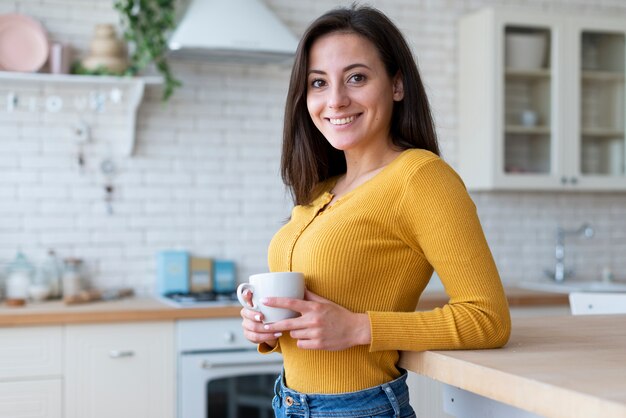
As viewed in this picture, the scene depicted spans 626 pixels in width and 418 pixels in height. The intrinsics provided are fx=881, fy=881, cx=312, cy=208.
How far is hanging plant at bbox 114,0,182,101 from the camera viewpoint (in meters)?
3.92

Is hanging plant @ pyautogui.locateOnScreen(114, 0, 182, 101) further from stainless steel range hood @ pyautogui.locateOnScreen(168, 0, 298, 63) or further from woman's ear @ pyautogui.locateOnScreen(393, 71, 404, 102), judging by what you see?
woman's ear @ pyautogui.locateOnScreen(393, 71, 404, 102)

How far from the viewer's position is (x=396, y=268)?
1609 mm

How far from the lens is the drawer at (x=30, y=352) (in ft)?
11.2

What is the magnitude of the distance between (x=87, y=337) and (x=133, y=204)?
859mm

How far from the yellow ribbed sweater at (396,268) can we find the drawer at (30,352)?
197 centimetres

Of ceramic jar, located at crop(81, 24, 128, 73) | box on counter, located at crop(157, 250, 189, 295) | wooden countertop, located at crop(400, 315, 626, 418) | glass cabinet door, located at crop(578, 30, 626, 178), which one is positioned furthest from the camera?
glass cabinet door, located at crop(578, 30, 626, 178)

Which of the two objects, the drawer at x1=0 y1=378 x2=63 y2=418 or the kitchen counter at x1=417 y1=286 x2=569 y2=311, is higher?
the kitchen counter at x1=417 y1=286 x2=569 y2=311

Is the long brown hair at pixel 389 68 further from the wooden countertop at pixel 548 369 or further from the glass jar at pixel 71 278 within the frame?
the glass jar at pixel 71 278

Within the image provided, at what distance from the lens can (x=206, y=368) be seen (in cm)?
364

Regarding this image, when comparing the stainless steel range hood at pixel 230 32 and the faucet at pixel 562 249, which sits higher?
the stainless steel range hood at pixel 230 32

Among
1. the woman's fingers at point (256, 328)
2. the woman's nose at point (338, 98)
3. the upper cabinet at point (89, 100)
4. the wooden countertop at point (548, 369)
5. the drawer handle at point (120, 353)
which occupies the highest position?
the upper cabinet at point (89, 100)

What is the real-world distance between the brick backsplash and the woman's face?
8.40ft

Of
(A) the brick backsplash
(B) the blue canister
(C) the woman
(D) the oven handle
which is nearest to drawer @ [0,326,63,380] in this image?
(D) the oven handle

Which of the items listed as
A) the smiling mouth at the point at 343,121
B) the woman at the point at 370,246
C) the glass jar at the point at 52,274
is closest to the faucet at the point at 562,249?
the glass jar at the point at 52,274
